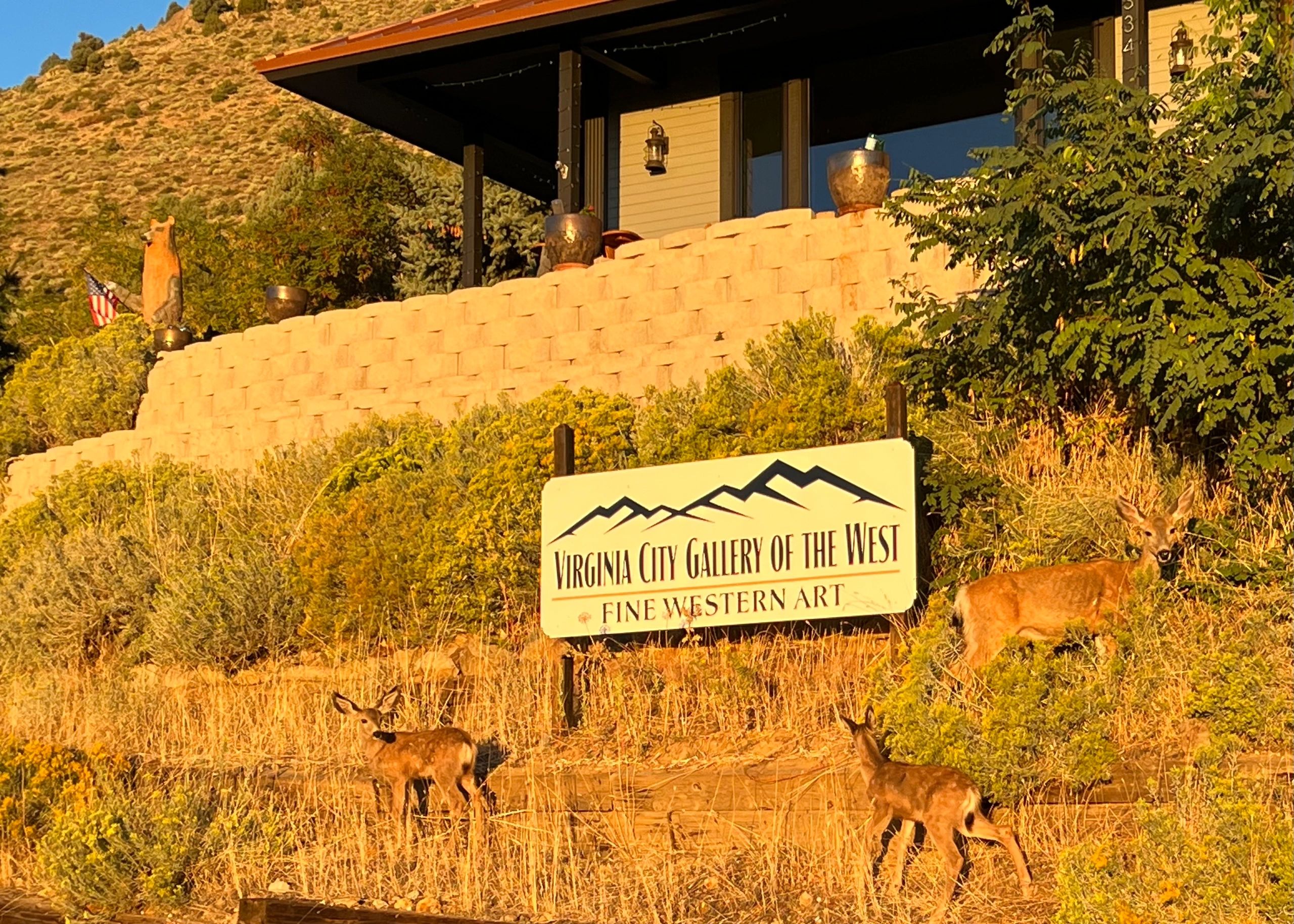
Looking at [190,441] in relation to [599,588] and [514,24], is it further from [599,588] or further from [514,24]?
[599,588]

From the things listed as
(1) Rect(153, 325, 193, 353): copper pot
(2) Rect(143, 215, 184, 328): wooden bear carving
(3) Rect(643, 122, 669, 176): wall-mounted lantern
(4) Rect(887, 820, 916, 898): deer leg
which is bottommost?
(4) Rect(887, 820, 916, 898): deer leg

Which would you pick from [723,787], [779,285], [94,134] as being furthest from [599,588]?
[94,134]

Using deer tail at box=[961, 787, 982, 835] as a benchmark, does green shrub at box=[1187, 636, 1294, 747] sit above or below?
above

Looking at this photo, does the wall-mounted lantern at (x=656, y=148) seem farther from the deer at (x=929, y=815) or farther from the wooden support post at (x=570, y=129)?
the deer at (x=929, y=815)

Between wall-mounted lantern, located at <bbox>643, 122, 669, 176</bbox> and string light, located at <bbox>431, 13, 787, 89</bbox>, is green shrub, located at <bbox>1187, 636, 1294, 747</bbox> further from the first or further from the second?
wall-mounted lantern, located at <bbox>643, 122, 669, 176</bbox>

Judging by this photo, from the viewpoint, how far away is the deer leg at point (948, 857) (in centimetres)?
892

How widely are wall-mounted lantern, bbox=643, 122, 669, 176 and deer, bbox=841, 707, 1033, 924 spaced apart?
12.7 metres

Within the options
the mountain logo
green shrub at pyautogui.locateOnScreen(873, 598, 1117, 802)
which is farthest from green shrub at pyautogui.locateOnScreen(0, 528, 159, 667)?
green shrub at pyautogui.locateOnScreen(873, 598, 1117, 802)

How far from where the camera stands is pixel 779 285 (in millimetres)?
15703

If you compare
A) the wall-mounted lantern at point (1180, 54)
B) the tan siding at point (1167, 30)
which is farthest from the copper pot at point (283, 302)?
the wall-mounted lantern at point (1180, 54)

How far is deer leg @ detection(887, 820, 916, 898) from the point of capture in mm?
9234

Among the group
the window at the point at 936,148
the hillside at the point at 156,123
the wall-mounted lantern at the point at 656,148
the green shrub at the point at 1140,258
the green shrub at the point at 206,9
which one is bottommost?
the green shrub at the point at 1140,258

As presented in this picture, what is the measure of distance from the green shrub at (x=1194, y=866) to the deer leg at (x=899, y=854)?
0.88 meters

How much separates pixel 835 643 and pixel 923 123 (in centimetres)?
999
